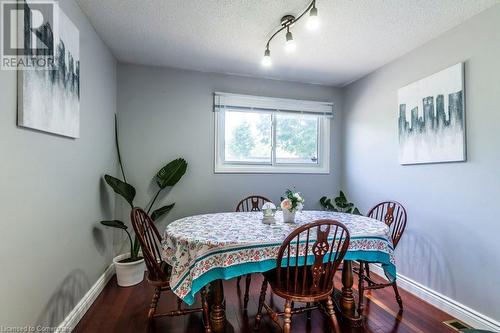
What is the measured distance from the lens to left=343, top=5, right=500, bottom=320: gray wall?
197 centimetres

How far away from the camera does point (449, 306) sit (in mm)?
2207

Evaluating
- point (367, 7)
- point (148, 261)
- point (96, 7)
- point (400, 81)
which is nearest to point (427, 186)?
point (400, 81)

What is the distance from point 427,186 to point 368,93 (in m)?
1.44

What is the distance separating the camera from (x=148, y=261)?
1838 mm

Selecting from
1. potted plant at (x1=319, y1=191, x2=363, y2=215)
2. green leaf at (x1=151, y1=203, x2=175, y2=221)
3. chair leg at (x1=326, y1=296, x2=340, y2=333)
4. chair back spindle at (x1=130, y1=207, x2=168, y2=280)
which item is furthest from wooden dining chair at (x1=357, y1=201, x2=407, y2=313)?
green leaf at (x1=151, y1=203, x2=175, y2=221)

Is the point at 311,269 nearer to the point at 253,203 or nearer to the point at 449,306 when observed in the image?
the point at 253,203

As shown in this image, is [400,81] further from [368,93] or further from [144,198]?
[144,198]

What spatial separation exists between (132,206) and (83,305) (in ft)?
2.92

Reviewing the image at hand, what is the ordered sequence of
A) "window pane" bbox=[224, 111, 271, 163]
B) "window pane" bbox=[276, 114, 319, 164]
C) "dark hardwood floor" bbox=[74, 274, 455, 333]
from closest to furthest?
1. "dark hardwood floor" bbox=[74, 274, 455, 333]
2. "window pane" bbox=[224, 111, 271, 163]
3. "window pane" bbox=[276, 114, 319, 164]

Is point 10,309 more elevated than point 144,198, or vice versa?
point 144,198

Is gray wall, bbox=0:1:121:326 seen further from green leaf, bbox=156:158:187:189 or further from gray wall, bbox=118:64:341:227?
green leaf, bbox=156:158:187:189

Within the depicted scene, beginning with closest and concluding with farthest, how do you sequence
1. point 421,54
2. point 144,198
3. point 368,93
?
point 421,54, point 144,198, point 368,93

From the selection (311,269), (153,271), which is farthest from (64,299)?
(311,269)

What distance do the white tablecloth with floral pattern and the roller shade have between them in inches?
68.9
